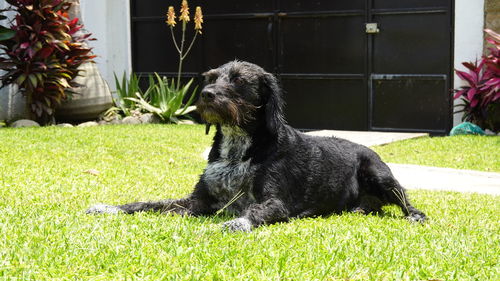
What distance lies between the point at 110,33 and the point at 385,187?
10.1 meters

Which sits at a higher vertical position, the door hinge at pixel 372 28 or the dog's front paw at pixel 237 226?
the door hinge at pixel 372 28

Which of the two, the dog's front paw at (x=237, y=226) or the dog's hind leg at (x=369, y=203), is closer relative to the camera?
the dog's front paw at (x=237, y=226)

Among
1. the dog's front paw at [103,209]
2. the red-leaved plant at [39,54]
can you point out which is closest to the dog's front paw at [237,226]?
the dog's front paw at [103,209]

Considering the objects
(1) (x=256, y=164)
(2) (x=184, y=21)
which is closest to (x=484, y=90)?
(2) (x=184, y=21)

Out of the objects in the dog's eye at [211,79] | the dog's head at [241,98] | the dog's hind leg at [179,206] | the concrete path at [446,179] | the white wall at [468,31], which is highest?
the white wall at [468,31]

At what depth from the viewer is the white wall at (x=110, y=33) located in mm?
14094

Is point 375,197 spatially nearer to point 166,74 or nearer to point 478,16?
point 478,16

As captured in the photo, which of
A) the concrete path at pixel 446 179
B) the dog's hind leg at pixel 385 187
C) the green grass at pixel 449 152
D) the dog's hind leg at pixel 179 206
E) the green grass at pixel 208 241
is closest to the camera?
the green grass at pixel 208 241

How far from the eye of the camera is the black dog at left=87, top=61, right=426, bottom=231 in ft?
15.2

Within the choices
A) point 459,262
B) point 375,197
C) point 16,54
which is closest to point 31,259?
point 459,262

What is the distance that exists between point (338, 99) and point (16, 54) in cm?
527

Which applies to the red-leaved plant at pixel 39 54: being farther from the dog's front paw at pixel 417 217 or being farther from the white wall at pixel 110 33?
the dog's front paw at pixel 417 217

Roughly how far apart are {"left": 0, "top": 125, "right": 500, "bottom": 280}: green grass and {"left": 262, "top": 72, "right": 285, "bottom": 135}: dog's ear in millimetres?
643

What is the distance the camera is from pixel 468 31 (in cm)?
1118
